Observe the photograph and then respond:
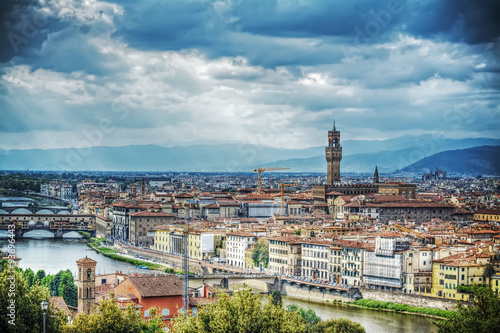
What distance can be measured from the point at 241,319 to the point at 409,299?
14.0 meters

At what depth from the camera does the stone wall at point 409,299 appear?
26.4 metres

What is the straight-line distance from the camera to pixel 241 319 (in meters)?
14.8

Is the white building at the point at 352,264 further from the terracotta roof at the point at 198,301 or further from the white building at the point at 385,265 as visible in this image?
the terracotta roof at the point at 198,301

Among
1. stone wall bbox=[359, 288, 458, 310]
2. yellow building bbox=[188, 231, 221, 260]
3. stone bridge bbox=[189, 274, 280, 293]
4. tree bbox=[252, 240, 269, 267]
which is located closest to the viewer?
stone wall bbox=[359, 288, 458, 310]

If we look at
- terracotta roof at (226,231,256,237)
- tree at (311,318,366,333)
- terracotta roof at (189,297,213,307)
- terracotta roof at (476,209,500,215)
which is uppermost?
terracotta roof at (476,209,500,215)

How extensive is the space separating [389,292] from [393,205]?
22.9 m

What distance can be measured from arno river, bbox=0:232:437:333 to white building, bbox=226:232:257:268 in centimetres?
426

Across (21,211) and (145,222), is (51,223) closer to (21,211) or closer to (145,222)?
(21,211)

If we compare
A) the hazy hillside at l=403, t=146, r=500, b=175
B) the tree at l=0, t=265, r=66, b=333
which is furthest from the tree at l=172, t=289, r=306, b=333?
the hazy hillside at l=403, t=146, r=500, b=175

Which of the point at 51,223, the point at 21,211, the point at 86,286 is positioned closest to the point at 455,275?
the point at 86,286

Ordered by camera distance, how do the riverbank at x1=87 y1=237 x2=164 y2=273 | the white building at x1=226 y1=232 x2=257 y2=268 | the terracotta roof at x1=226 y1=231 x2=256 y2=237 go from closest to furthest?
1. the white building at x1=226 y1=232 x2=257 y2=268
2. the terracotta roof at x1=226 y1=231 x2=256 y2=237
3. the riverbank at x1=87 y1=237 x2=164 y2=273

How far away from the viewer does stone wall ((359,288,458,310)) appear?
1040 inches

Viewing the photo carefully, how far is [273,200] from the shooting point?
60.5 metres

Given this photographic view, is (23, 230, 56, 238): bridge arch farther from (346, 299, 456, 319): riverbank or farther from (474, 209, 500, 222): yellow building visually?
(346, 299, 456, 319): riverbank
